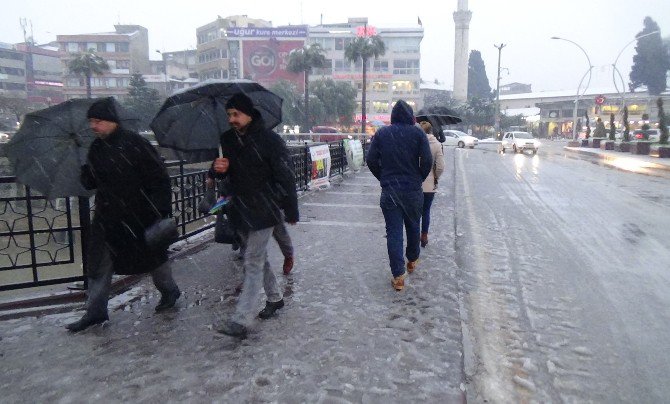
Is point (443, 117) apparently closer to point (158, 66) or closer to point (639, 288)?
point (639, 288)

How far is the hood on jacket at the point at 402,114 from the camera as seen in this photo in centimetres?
504

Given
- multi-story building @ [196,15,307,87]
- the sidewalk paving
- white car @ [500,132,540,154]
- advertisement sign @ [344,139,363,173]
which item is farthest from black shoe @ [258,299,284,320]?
multi-story building @ [196,15,307,87]

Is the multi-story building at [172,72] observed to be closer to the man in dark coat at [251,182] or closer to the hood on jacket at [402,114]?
the hood on jacket at [402,114]

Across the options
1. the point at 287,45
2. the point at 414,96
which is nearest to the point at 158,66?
the point at 287,45

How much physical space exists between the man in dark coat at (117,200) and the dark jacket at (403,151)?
2193 millimetres

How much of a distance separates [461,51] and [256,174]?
96.1 meters

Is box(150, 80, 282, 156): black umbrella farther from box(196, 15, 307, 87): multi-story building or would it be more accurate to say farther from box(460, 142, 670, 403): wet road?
box(196, 15, 307, 87): multi-story building

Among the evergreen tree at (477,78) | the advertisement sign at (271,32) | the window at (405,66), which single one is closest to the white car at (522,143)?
the window at (405,66)

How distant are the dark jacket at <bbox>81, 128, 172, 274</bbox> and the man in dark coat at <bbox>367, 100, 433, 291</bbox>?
7.16 ft

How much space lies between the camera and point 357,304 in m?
4.74

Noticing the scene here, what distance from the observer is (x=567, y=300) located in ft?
16.5

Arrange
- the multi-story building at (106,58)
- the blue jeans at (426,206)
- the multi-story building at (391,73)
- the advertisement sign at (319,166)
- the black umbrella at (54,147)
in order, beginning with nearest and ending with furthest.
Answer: the black umbrella at (54,147)
the blue jeans at (426,206)
the advertisement sign at (319,166)
the multi-story building at (106,58)
the multi-story building at (391,73)

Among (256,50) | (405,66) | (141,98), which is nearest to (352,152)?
(141,98)

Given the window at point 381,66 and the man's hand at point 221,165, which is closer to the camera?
the man's hand at point 221,165
